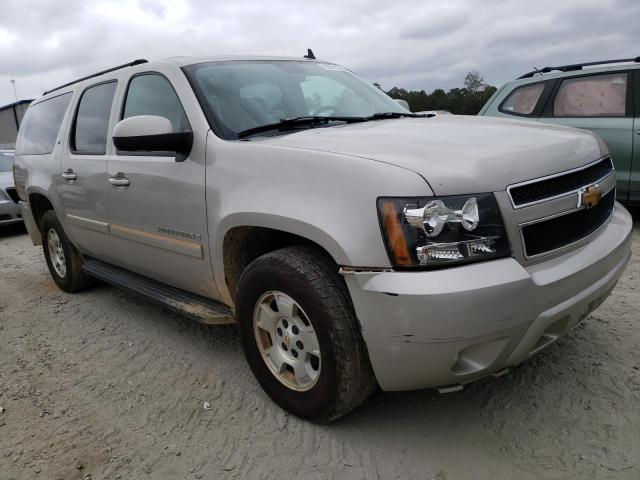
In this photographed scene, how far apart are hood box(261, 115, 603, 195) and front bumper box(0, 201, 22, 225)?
7.68 meters

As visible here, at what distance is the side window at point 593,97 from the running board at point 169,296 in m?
4.75

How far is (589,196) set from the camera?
2.33m

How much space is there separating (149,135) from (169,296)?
1021mm

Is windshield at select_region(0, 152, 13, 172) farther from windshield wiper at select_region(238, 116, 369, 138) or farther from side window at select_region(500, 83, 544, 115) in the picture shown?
windshield wiper at select_region(238, 116, 369, 138)

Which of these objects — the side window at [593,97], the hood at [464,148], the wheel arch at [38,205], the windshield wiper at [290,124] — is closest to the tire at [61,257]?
the wheel arch at [38,205]

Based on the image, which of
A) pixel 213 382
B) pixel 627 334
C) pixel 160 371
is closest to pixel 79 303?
pixel 160 371

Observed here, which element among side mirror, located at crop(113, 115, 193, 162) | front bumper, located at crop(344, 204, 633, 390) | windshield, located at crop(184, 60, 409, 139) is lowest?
front bumper, located at crop(344, 204, 633, 390)

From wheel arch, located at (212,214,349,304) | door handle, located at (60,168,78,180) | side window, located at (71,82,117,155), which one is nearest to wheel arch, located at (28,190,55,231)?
door handle, located at (60,168,78,180)

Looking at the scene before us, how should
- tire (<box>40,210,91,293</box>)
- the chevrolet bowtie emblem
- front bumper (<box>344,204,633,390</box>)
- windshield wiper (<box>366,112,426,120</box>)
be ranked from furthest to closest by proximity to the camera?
tire (<box>40,210,91,293</box>), windshield wiper (<box>366,112,426,120</box>), the chevrolet bowtie emblem, front bumper (<box>344,204,633,390</box>)

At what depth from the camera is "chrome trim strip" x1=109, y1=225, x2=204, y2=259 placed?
2895 millimetres

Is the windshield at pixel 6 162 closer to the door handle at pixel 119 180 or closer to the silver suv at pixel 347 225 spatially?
the silver suv at pixel 347 225

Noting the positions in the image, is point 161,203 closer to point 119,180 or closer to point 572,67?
point 119,180

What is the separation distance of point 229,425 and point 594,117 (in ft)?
17.2

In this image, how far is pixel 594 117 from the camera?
5.89 metres
